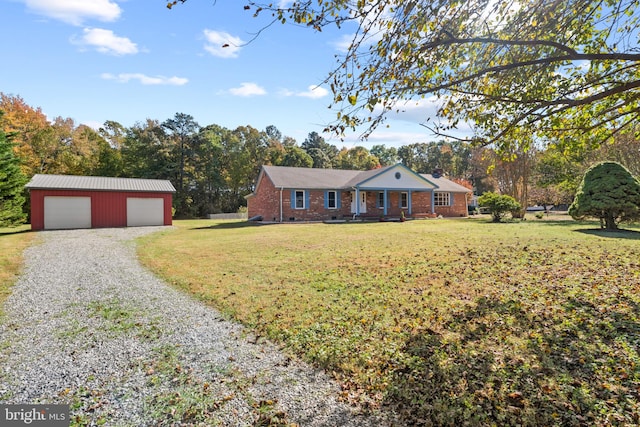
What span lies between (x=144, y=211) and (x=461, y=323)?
22895 mm

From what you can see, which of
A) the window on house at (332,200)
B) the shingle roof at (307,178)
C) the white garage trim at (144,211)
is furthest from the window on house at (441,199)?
the white garage trim at (144,211)

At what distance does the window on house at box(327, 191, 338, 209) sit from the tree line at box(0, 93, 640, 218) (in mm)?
13141

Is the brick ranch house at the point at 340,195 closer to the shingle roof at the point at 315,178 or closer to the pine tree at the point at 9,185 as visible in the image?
the shingle roof at the point at 315,178

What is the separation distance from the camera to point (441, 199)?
29953 millimetres

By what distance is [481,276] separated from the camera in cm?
682

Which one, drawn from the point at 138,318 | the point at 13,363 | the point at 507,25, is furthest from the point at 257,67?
the point at 13,363

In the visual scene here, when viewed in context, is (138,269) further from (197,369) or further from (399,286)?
(399,286)

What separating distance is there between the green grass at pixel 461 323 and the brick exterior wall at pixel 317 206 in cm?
1445

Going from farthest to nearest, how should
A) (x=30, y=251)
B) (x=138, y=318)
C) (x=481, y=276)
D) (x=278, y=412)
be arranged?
(x=30, y=251), (x=481, y=276), (x=138, y=318), (x=278, y=412)

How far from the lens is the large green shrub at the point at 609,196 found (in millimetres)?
12656

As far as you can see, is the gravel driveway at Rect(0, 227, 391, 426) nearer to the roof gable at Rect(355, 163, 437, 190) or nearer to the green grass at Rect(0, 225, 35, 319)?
the green grass at Rect(0, 225, 35, 319)

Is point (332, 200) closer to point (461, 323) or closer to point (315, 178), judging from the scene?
point (315, 178)

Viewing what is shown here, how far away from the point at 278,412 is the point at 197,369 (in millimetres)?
1224

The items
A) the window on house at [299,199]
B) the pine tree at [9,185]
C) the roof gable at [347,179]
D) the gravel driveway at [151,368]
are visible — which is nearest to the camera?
the gravel driveway at [151,368]
